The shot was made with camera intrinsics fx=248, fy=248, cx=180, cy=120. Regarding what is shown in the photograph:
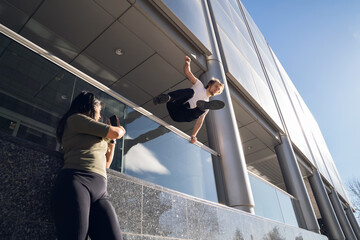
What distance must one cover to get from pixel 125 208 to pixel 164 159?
1.27m

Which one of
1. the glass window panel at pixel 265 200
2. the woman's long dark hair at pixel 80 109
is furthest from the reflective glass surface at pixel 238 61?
the woman's long dark hair at pixel 80 109

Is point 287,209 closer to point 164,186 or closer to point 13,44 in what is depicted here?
point 164,186

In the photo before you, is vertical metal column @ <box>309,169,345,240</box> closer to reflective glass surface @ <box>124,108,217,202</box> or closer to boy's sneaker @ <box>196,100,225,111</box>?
reflective glass surface @ <box>124,108,217,202</box>

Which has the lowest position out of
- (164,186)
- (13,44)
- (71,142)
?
(71,142)

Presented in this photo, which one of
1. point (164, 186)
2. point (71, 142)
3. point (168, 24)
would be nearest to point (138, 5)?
point (168, 24)

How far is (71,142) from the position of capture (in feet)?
6.35

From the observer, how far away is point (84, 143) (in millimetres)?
1922

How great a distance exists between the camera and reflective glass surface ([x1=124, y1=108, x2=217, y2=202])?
3.33 metres

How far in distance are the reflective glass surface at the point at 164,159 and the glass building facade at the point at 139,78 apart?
0.02m

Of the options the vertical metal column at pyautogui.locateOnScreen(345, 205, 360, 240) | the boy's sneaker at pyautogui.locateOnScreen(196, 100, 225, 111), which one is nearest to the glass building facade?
the boy's sneaker at pyautogui.locateOnScreen(196, 100, 225, 111)

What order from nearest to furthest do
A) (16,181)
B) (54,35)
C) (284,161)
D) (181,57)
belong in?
(16,181), (54,35), (181,57), (284,161)

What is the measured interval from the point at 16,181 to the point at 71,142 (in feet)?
1.58

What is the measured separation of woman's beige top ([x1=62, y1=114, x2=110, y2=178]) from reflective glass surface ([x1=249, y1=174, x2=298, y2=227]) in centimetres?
447

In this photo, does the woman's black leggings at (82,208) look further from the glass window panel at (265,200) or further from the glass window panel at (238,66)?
the glass window panel at (238,66)
